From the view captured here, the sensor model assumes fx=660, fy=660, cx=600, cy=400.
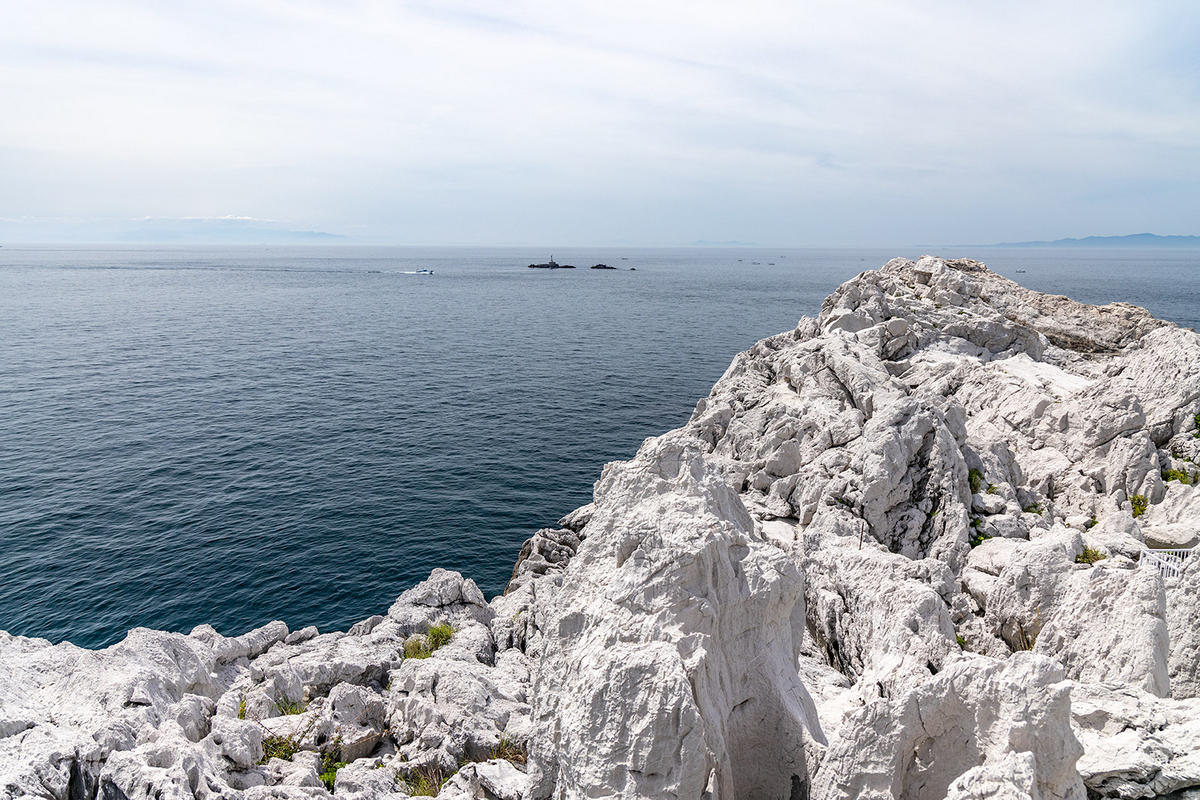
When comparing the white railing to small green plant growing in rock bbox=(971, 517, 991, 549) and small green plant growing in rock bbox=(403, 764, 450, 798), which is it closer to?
small green plant growing in rock bbox=(971, 517, 991, 549)

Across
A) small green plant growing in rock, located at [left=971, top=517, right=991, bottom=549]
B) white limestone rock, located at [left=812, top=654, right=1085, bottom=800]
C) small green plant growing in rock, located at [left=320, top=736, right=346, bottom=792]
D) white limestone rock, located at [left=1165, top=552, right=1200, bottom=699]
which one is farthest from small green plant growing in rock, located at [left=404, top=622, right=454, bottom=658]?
white limestone rock, located at [left=1165, top=552, right=1200, bottom=699]

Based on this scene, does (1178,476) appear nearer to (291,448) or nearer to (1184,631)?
(1184,631)

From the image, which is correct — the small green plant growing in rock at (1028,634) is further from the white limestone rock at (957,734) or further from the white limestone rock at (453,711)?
the white limestone rock at (453,711)

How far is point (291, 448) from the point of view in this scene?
54.4 meters

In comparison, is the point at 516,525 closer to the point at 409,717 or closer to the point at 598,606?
the point at 409,717

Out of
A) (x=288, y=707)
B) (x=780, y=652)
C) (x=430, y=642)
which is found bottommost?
(x=430, y=642)

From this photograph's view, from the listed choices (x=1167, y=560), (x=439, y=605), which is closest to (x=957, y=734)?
(x=1167, y=560)

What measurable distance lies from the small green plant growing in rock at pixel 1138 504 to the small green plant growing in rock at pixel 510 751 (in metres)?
24.3

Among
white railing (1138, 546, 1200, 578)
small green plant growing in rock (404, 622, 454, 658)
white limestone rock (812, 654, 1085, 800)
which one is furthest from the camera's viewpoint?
small green plant growing in rock (404, 622, 454, 658)

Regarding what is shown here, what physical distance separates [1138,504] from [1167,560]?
9145 mm

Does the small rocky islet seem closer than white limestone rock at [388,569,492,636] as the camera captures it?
Yes

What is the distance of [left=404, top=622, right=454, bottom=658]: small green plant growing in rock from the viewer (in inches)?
954

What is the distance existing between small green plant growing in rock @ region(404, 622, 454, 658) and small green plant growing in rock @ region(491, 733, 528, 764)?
8445 mm

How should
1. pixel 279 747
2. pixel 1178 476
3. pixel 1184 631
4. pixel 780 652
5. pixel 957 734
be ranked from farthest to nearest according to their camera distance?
1. pixel 1178 476
2. pixel 279 747
3. pixel 1184 631
4. pixel 780 652
5. pixel 957 734
